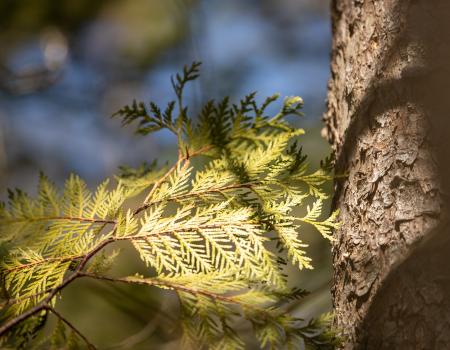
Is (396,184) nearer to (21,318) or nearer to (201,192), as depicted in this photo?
(201,192)

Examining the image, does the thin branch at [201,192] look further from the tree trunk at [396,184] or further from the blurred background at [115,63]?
the blurred background at [115,63]

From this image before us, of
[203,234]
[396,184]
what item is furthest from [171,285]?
[396,184]

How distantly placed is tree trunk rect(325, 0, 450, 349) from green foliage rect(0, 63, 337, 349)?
2.4 inches

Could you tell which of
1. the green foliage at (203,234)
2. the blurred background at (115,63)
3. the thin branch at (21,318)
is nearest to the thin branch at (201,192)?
the green foliage at (203,234)

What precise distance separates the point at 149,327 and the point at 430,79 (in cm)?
129

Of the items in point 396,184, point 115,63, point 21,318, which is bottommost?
point 21,318

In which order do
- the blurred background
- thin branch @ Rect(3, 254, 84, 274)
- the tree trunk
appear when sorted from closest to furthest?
the tree trunk
thin branch @ Rect(3, 254, 84, 274)
the blurred background

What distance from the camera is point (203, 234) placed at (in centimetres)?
81

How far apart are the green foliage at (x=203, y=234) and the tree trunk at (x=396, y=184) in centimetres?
6

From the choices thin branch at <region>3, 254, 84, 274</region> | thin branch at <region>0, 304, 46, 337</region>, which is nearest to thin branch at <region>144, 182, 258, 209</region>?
thin branch at <region>3, 254, 84, 274</region>

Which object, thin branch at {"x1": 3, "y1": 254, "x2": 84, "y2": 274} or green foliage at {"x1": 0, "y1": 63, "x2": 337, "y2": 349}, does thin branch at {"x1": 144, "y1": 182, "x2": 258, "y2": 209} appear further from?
thin branch at {"x1": 3, "y1": 254, "x2": 84, "y2": 274}

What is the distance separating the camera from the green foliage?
744mm

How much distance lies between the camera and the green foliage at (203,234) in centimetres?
74

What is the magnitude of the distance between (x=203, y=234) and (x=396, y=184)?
1.05 ft
